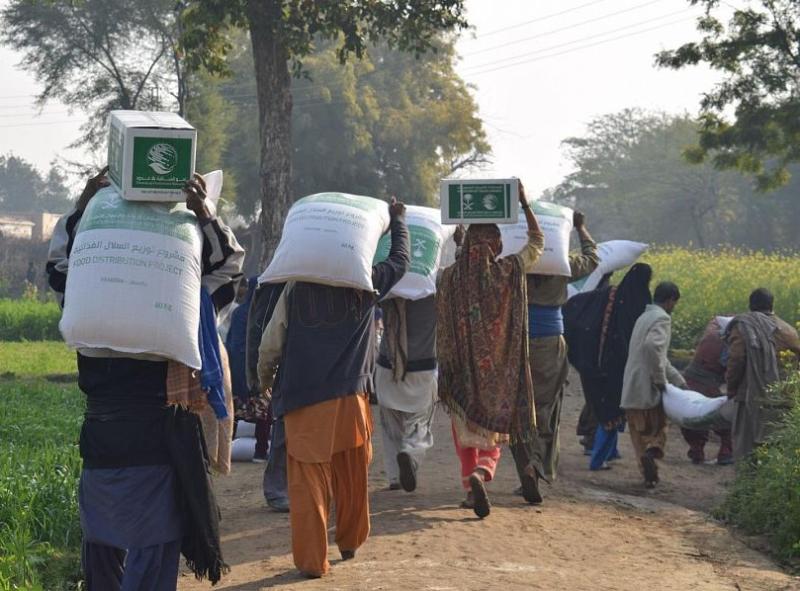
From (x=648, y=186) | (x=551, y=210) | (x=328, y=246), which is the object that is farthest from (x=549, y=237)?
(x=648, y=186)

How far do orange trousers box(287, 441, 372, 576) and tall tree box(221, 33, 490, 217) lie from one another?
119 ft

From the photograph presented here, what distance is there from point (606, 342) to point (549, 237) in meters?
2.45

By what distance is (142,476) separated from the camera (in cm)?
452

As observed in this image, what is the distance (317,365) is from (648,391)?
176 inches

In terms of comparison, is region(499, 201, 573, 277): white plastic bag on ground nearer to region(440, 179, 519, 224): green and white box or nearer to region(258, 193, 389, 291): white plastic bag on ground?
region(440, 179, 519, 224): green and white box

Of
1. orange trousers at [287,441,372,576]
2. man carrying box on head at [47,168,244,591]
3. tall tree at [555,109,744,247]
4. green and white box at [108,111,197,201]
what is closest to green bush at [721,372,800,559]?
orange trousers at [287,441,372,576]

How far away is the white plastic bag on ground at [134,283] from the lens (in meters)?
4.39

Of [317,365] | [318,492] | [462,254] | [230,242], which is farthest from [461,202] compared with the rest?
[230,242]

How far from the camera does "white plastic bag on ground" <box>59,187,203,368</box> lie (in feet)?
14.4

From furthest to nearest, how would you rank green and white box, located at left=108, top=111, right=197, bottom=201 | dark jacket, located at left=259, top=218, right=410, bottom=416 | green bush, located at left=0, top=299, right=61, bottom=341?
green bush, located at left=0, top=299, right=61, bottom=341
dark jacket, located at left=259, top=218, right=410, bottom=416
green and white box, located at left=108, top=111, right=197, bottom=201

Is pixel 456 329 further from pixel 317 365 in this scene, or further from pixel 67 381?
pixel 67 381

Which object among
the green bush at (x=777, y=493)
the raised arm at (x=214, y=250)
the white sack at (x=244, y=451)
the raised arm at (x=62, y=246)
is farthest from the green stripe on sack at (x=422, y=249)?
the raised arm at (x=62, y=246)

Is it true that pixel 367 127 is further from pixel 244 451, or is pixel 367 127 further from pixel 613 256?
pixel 244 451

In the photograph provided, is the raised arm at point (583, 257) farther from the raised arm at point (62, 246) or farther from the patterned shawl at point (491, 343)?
the raised arm at point (62, 246)
